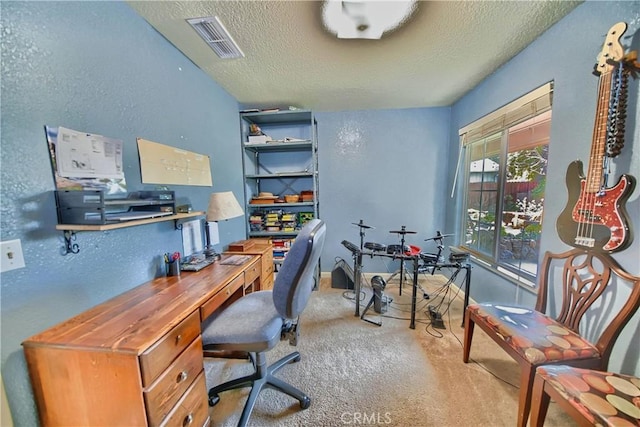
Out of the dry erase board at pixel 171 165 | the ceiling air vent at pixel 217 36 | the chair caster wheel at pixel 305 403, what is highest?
the ceiling air vent at pixel 217 36

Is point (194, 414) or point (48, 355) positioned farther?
point (194, 414)

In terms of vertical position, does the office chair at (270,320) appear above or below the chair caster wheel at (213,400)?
above

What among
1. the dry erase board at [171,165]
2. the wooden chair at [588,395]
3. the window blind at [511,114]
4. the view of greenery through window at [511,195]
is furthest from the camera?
the view of greenery through window at [511,195]

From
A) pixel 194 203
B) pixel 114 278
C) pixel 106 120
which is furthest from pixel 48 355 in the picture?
pixel 194 203

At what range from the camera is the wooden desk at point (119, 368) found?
0.80 meters

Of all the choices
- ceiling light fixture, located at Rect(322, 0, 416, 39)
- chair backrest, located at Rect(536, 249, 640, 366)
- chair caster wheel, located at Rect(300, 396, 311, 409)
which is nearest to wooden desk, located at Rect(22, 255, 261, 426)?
chair caster wheel, located at Rect(300, 396, 311, 409)

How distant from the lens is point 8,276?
2.74 feet

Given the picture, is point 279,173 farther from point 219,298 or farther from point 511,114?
point 511,114

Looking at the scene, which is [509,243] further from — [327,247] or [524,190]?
[327,247]

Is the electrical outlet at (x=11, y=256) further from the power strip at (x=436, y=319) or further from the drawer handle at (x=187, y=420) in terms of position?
the power strip at (x=436, y=319)

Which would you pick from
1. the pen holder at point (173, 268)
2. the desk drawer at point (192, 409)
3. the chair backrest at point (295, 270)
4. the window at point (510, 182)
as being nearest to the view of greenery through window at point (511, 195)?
the window at point (510, 182)

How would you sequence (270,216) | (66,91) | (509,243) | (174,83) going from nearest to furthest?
(66,91) → (174,83) → (509,243) → (270,216)

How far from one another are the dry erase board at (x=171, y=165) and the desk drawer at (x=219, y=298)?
883 millimetres

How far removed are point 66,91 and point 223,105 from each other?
1479 mm
